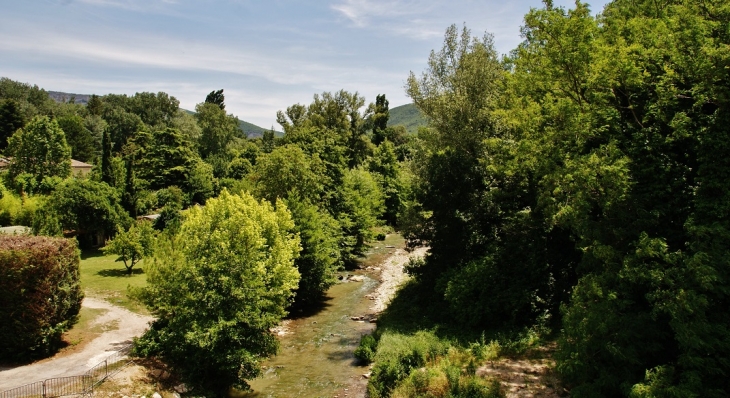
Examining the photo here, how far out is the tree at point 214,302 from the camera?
18.1 meters

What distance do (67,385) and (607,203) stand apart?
775 inches

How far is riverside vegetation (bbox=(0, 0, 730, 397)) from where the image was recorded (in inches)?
440

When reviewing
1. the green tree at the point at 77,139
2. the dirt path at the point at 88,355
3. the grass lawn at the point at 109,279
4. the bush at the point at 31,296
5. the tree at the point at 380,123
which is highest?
the tree at the point at 380,123

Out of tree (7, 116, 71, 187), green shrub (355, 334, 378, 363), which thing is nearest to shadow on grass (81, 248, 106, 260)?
tree (7, 116, 71, 187)

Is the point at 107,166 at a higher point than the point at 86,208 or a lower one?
higher

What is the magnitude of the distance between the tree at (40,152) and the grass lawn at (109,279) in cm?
2303

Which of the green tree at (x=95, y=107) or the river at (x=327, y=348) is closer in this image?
the river at (x=327, y=348)

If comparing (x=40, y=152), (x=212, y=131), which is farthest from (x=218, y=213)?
(x=212, y=131)

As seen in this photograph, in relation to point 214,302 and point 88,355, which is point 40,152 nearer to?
point 88,355

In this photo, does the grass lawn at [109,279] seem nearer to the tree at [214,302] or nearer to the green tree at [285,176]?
the tree at [214,302]

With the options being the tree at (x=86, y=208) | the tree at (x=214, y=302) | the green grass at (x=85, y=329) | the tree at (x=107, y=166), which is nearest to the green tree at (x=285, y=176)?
the tree at (x=214, y=302)

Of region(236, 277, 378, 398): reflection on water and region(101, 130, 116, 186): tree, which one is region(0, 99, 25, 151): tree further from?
region(236, 277, 378, 398): reflection on water

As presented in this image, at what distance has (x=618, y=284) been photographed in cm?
1242

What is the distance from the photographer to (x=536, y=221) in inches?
883
